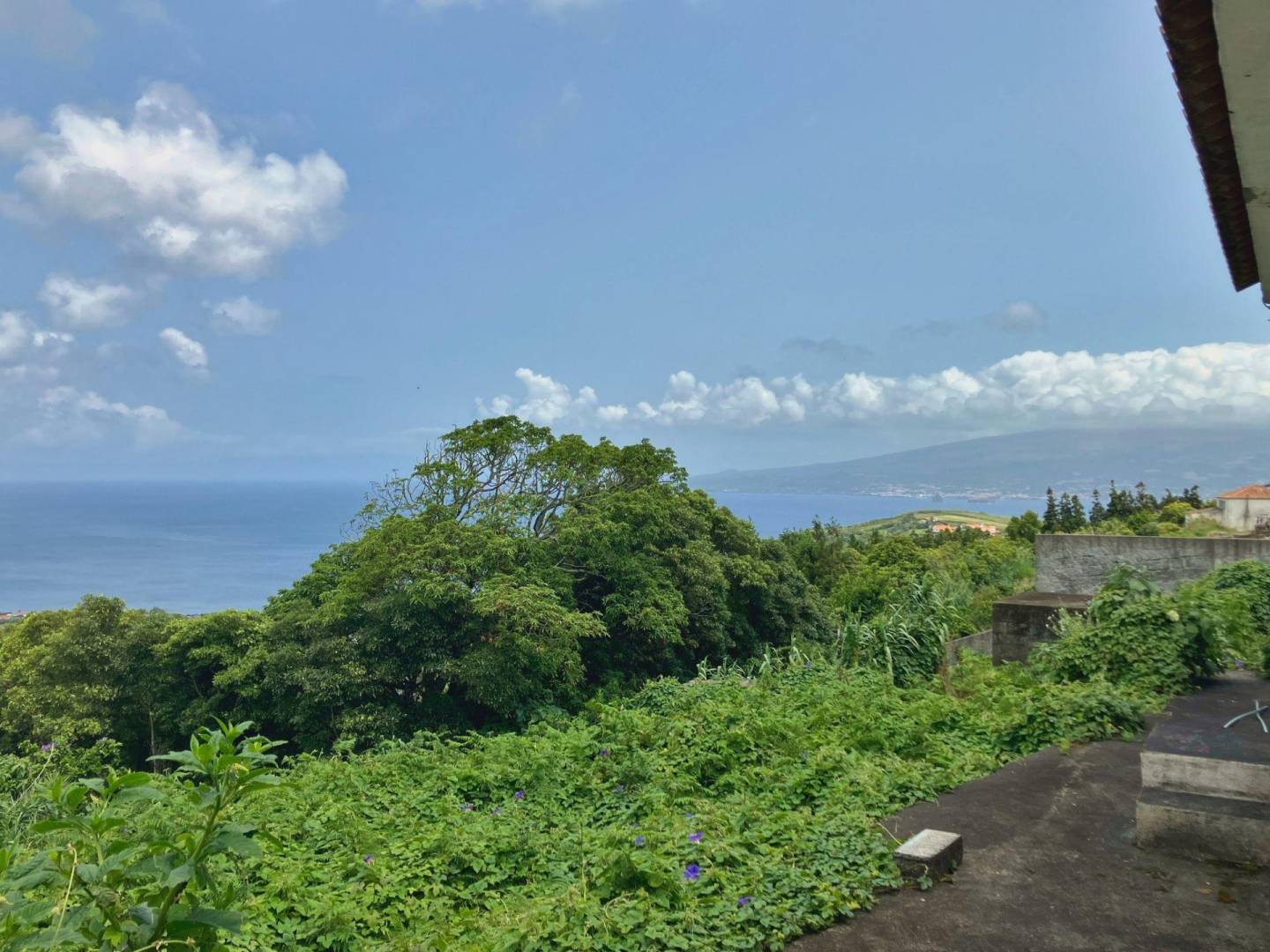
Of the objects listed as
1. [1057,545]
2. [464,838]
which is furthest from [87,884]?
[1057,545]

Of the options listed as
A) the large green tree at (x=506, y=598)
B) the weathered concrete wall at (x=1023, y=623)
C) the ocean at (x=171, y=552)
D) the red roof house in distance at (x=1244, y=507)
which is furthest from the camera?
the ocean at (x=171, y=552)

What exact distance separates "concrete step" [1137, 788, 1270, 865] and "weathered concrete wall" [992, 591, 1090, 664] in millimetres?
6473

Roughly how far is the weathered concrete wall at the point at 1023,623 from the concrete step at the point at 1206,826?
6.47 meters

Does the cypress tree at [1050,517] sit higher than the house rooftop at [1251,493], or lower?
lower

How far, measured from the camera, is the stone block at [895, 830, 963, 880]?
3172 mm

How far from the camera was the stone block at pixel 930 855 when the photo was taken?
3.17 meters

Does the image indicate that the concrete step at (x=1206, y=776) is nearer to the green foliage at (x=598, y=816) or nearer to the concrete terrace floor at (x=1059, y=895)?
the concrete terrace floor at (x=1059, y=895)

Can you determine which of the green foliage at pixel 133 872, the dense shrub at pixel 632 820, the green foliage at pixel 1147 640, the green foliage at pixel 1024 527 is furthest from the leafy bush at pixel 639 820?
the green foliage at pixel 1024 527

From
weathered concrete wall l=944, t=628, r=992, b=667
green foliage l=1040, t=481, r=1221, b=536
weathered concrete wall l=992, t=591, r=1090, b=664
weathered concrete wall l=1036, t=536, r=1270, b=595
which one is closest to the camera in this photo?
weathered concrete wall l=992, t=591, r=1090, b=664

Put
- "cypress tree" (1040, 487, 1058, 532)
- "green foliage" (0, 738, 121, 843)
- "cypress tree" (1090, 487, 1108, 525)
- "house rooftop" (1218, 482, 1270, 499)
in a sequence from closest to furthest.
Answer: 1. "green foliage" (0, 738, 121, 843)
2. "house rooftop" (1218, 482, 1270, 499)
3. "cypress tree" (1040, 487, 1058, 532)
4. "cypress tree" (1090, 487, 1108, 525)

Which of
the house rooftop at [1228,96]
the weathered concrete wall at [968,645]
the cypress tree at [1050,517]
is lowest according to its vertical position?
the weathered concrete wall at [968,645]

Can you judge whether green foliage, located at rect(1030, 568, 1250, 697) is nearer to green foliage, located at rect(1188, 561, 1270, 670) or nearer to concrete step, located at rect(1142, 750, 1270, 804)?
green foliage, located at rect(1188, 561, 1270, 670)

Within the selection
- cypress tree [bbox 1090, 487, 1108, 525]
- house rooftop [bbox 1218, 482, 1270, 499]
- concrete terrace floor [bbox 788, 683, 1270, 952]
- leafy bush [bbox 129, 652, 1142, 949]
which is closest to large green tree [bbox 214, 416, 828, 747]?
leafy bush [bbox 129, 652, 1142, 949]

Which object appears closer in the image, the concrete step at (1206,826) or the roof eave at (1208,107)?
the roof eave at (1208,107)
